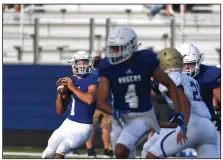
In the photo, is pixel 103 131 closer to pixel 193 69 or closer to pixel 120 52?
pixel 193 69

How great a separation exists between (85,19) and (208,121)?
1076cm

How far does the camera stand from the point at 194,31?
18.3 m

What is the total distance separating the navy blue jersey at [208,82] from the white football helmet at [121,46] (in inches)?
61.4

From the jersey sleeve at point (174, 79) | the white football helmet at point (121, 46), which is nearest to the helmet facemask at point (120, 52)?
the white football helmet at point (121, 46)

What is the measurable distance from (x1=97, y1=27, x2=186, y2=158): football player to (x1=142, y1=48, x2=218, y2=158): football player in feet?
0.87

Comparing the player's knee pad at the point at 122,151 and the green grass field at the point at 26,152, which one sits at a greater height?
the player's knee pad at the point at 122,151

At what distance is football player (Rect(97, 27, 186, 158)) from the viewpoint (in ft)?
25.9

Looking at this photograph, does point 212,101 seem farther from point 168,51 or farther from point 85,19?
point 85,19

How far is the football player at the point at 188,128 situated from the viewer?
8312mm

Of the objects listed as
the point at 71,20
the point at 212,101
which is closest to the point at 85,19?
the point at 71,20

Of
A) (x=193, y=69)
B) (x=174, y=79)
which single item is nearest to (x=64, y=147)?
(x=193, y=69)

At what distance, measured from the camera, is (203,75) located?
9.42 m

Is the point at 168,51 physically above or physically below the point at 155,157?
above

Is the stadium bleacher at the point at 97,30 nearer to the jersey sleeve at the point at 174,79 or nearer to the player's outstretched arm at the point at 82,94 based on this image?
the player's outstretched arm at the point at 82,94
